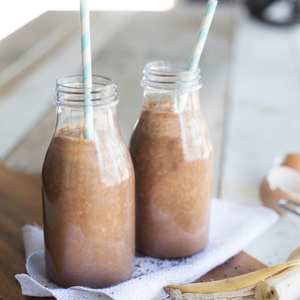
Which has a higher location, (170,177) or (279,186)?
(170,177)

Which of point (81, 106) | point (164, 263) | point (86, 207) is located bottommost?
point (164, 263)

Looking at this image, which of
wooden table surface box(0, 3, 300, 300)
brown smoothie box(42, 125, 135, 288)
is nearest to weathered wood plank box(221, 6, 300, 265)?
wooden table surface box(0, 3, 300, 300)

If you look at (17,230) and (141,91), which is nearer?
(17,230)

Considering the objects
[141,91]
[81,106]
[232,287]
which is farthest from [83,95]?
[141,91]

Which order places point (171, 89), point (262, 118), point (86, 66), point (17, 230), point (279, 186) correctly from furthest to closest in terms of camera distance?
point (262, 118), point (279, 186), point (17, 230), point (171, 89), point (86, 66)

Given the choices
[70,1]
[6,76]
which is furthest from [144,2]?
[6,76]

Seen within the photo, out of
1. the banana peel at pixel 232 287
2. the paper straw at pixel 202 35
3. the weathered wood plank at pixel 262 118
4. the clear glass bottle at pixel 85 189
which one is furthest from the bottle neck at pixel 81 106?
the weathered wood plank at pixel 262 118

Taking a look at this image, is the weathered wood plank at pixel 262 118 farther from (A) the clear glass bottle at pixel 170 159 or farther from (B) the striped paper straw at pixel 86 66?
(B) the striped paper straw at pixel 86 66

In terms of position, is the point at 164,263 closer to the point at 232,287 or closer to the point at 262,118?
the point at 232,287
